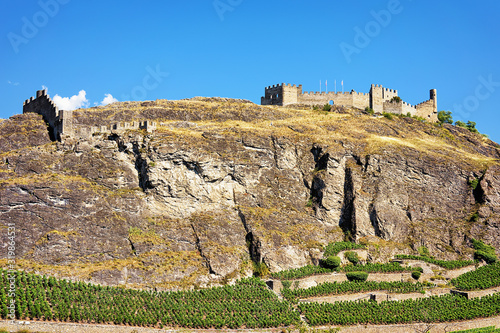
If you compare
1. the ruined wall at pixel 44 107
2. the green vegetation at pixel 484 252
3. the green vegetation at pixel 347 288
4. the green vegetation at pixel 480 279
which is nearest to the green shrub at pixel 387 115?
the green vegetation at pixel 484 252

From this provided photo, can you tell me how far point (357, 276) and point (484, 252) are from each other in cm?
1547

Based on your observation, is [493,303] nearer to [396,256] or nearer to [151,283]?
[396,256]

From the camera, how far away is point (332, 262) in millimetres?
57188

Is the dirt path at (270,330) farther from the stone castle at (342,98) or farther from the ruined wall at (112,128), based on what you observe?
the stone castle at (342,98)

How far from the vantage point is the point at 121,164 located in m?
60.8

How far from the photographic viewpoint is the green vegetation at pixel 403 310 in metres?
51.1

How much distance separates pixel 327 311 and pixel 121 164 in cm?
2612

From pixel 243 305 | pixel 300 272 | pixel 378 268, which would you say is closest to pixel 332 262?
pixel 300 272

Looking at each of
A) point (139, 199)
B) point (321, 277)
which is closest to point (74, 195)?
point (139, 199)

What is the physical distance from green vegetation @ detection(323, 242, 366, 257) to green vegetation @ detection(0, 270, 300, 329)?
925cm

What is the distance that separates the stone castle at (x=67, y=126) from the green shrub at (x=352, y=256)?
2529cm

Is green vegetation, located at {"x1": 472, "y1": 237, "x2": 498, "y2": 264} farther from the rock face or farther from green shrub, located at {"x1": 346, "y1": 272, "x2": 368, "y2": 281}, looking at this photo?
green shrub, located at {"x1": 346, "y1": 272, "x2": 368, "y2": 281}

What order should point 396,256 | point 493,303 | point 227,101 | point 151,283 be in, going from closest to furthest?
point 151,283
point 493,303
point 396,256
point 227,101

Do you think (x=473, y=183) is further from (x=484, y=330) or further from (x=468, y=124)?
(x=468, y=124)
